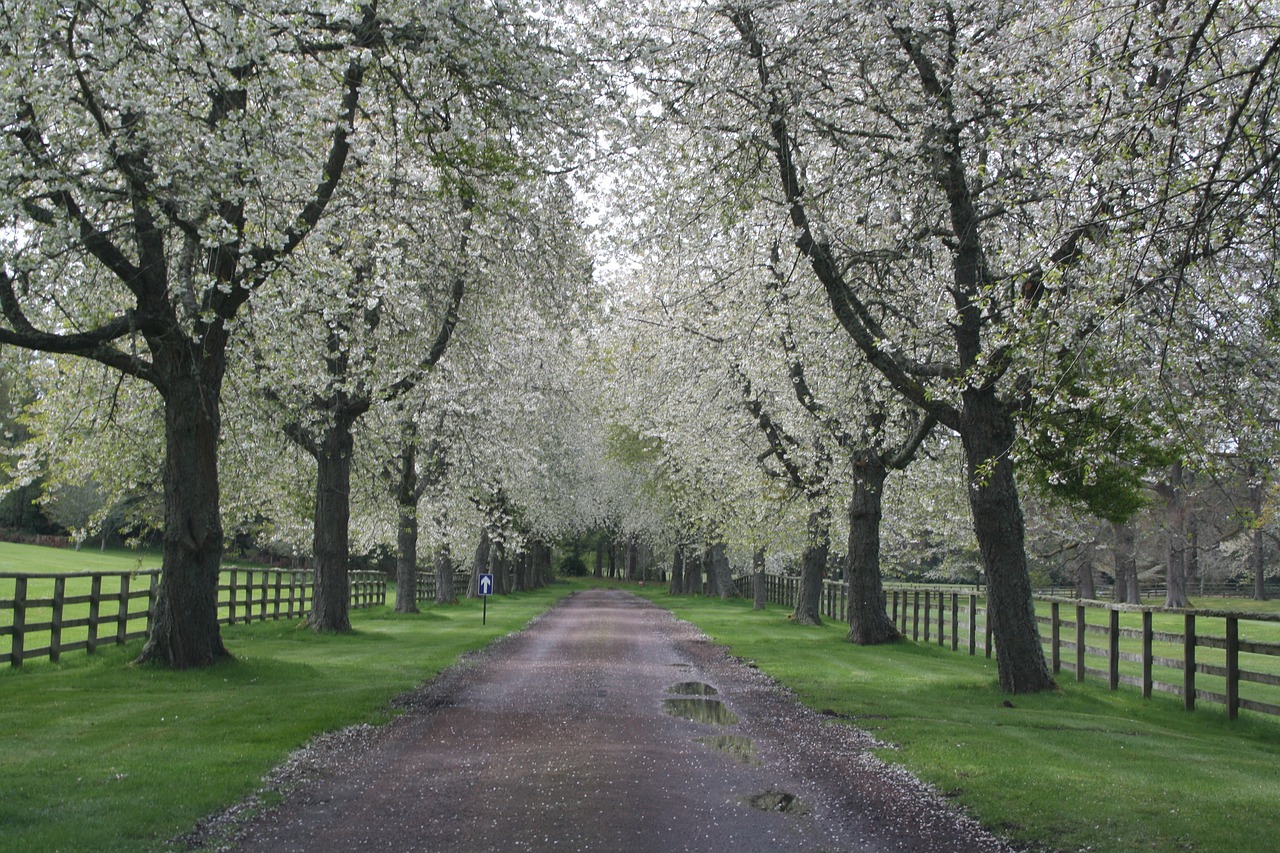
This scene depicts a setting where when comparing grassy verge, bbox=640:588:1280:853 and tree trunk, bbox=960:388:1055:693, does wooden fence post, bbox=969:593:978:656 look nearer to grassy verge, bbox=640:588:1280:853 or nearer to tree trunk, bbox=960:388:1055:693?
grassy verge, bbox=640:588:1280:853

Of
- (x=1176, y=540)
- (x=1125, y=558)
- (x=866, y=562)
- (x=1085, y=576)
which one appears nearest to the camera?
(x=866, y=562)

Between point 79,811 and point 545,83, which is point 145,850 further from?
point 545,83

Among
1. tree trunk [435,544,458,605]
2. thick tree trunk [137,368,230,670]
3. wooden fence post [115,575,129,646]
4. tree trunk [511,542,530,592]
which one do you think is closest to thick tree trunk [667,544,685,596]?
tree trunk [511,542,530,592]

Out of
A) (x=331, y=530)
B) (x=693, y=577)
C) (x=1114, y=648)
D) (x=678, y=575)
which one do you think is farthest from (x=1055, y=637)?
(x=678, y=575)

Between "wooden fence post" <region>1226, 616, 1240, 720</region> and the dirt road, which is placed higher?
"wooden fence post" <region>1226, 616, 1240, 720</region>

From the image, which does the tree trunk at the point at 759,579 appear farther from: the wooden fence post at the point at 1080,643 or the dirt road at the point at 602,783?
the dirt road at the point at 602,783

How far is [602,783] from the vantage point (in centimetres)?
790

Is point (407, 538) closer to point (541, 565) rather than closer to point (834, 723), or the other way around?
point (834, 723)

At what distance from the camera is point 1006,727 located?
10789 millimetres

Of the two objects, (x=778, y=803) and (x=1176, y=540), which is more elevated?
(x=1176, y=540)

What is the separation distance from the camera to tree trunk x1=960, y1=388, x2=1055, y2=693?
13406mm

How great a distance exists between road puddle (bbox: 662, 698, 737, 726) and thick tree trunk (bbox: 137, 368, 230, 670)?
20.4 feet

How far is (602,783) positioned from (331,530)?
15.2 m

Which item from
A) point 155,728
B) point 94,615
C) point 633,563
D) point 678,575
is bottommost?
point 633,563
